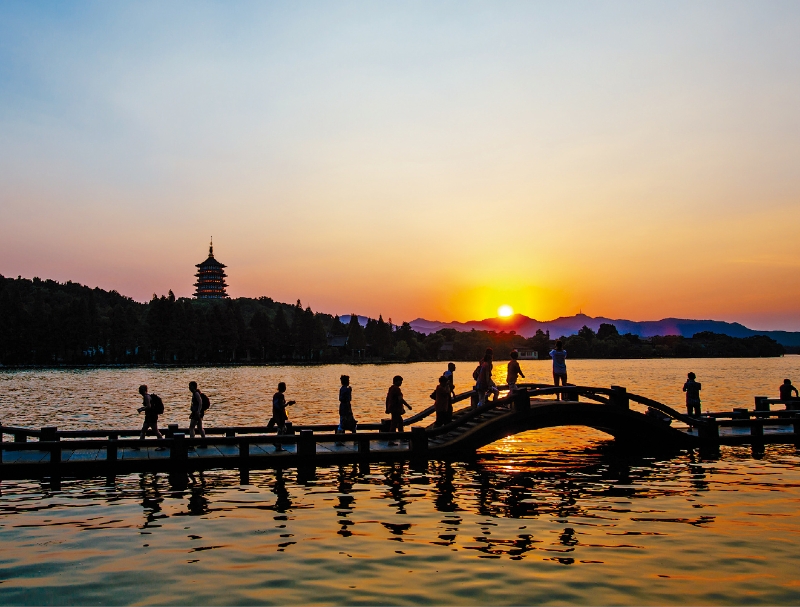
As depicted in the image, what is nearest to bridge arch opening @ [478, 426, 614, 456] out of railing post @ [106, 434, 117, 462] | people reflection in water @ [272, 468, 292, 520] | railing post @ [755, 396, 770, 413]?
railing post @ [755, 396, 770, 413]

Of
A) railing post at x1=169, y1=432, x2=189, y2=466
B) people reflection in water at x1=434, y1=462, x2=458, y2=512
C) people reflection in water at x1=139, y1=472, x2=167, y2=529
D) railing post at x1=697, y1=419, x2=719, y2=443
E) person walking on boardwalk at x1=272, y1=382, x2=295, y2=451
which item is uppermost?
person walking on boardwalk at x1=272, y1=382, x2=295, y2=451

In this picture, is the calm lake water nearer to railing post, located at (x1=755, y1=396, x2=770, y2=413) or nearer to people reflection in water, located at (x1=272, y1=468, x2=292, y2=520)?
people reflection in water, located at (x1=272, y1=468, x2=292, y2=520)

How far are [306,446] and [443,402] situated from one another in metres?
5.66

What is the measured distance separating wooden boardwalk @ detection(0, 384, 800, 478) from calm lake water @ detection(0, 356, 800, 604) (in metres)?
0.55

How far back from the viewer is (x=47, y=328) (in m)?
143

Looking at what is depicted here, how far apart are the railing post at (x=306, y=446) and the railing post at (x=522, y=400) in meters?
7.47

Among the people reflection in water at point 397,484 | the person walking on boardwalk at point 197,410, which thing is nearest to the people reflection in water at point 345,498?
the people reflection in water at point 397,484

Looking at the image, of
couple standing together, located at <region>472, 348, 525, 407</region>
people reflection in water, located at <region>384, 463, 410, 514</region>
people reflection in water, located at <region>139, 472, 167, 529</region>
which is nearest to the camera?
people reflection in water, located at <region>139, 472, 167, 529</region>

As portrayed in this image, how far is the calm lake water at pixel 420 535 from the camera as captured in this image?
34.2 feet

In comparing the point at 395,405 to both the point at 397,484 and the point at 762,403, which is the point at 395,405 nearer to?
the point at 397,484

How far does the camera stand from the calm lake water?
1044 cm

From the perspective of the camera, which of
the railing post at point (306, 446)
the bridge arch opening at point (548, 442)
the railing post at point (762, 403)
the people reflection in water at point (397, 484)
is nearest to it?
the people reflection in water at point (397, 484)

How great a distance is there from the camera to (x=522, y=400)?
23562mm

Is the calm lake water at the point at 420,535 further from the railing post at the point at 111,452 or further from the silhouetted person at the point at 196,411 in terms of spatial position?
the silhouetted person at the point at 196,411
